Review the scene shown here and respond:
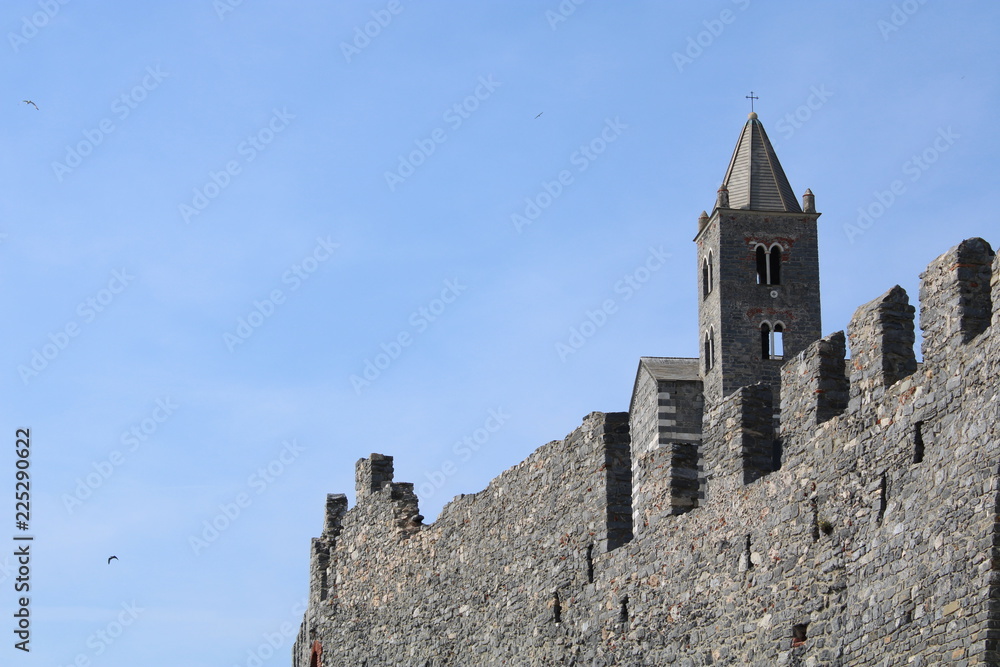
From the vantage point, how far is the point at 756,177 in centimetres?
6312

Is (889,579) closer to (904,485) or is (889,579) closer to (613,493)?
(904,485)

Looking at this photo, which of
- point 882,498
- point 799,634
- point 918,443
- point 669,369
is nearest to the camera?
point 918,443

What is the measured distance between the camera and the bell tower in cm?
6003

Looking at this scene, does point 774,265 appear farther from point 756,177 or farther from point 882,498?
point 882,498

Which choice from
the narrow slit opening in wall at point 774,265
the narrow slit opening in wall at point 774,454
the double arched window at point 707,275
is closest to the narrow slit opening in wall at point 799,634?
the narrow slit opening in wall at point 774,454

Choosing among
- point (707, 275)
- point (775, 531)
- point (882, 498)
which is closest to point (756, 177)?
point (707, 275)

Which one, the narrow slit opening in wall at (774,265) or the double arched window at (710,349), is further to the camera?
the narrow slit opening in wall at (774,265)

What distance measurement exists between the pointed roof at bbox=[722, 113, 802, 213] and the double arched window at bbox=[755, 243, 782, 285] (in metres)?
1.46

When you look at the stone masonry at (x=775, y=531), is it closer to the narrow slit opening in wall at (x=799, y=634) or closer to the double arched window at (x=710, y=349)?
the narrow slit opening in wall at (x=799, y=634)

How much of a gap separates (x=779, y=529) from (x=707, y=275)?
166 feet

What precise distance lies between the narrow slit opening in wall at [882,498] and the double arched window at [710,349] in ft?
157

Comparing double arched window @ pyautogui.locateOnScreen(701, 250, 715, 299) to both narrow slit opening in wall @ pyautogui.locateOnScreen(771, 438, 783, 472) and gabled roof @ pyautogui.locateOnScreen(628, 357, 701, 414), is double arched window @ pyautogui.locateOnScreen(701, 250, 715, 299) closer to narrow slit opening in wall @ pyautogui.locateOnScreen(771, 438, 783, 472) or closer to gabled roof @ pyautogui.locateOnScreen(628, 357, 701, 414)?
gabled roof @ pyautogui.locateOnScreen(628, 357, 701, 414)

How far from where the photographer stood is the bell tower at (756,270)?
6003cm

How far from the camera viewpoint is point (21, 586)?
2155 cm
